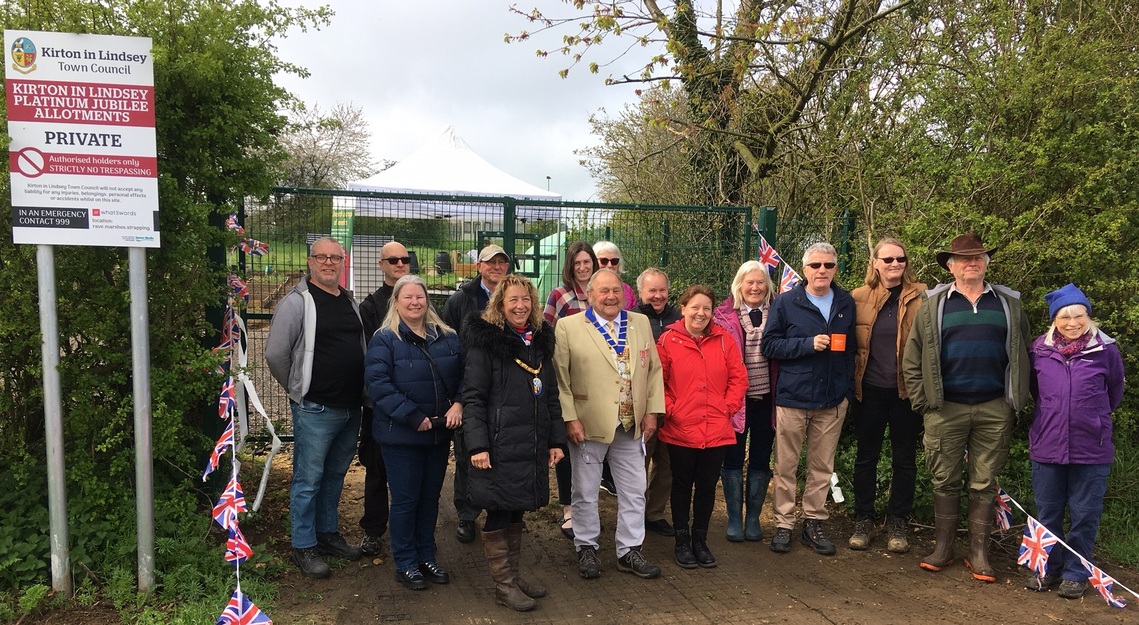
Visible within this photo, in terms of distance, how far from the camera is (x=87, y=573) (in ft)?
12.6

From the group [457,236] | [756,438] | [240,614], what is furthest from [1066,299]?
[240,614]

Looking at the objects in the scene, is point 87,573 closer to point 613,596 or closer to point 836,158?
point 613,596

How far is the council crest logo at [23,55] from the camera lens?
11.3 ft

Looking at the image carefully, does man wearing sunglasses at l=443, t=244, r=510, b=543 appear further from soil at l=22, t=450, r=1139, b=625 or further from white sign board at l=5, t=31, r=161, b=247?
white sign board at l=5, t=31, r=161, b=247

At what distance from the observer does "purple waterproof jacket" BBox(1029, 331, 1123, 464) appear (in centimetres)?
409

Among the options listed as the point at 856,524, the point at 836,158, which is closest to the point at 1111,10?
the point at 836,158

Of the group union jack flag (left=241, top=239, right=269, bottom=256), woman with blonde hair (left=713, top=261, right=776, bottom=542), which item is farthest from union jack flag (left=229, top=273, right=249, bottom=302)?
woman with blonde hair (left=713, top=261, right=776, bottom=542)

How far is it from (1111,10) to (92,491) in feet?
25.5

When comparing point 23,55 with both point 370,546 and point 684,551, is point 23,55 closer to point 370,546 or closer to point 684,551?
point 370,546

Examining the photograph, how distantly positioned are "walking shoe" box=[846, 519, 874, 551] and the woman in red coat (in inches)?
41.0

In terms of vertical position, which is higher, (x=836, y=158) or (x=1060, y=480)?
(x=836, y=158)

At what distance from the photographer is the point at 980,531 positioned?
454 cm

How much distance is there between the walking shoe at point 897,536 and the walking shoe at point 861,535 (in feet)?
0.38

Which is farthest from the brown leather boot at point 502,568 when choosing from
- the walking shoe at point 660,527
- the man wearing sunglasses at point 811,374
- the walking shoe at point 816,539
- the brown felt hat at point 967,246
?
the brown felt hat at point 967,246
